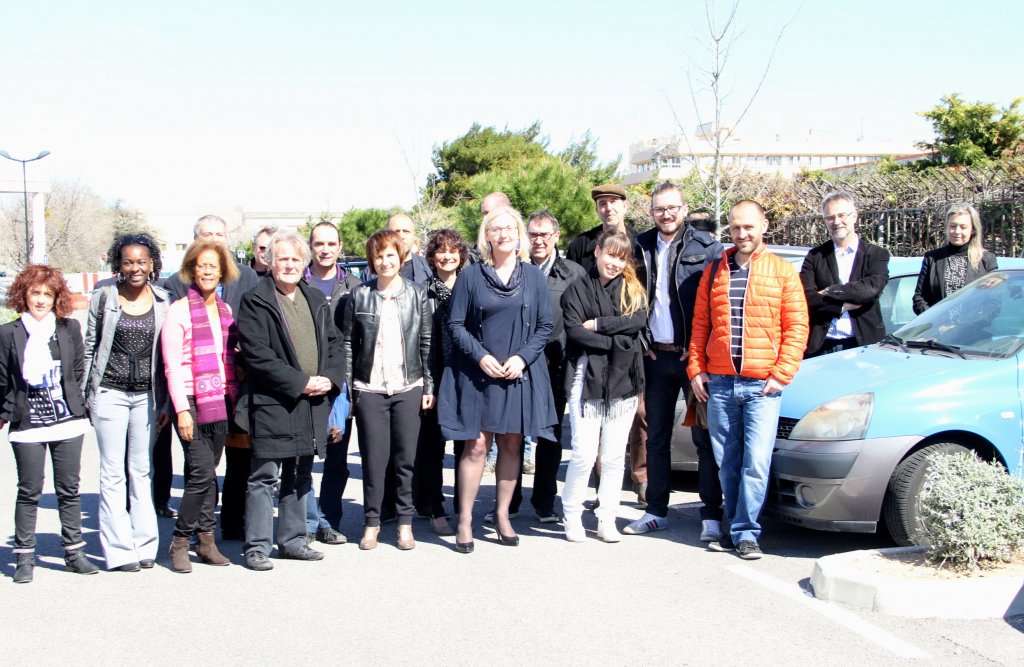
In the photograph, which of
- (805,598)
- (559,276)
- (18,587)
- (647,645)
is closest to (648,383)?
(559,276)

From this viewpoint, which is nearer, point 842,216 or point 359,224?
point 842,216

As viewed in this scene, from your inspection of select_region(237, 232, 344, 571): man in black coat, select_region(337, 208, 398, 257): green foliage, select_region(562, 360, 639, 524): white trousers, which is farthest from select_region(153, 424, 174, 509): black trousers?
select_region(337, 208, 398, 257): green foliage

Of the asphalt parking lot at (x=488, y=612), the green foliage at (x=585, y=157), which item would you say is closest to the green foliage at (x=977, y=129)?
the green foliage at (x=585, y=157)

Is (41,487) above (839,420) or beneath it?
beneath

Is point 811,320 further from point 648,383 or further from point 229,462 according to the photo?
point 229,462

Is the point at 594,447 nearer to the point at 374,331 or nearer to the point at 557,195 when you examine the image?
the point at 374,331

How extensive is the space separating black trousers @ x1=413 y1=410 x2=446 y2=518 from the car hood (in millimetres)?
2368

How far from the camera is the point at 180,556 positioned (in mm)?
5742

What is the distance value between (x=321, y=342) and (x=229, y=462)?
1200mm

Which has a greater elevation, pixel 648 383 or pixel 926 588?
pixel 648 383

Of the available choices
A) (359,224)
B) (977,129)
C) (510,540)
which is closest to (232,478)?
(510,540)

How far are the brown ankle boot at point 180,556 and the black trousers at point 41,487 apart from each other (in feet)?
1.78

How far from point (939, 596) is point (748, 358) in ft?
5.59

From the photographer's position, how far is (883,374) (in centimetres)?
582
